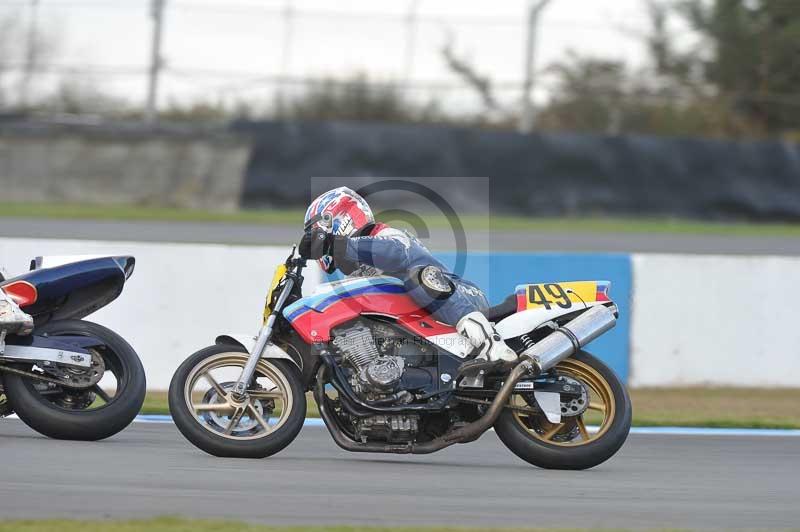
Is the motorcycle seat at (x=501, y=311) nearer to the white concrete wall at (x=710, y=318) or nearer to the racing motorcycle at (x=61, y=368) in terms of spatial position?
the racing motorcycle at (x=61, y=368)

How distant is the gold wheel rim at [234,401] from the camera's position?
22.5 ft

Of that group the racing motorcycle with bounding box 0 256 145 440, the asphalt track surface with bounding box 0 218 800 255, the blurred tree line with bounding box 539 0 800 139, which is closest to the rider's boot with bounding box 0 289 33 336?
the racing motorcycle with bounding box 0 256 145 440

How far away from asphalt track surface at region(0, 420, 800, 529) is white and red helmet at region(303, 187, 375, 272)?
4.24ft

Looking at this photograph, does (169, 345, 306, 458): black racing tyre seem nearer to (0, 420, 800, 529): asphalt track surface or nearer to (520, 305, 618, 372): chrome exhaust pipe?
(0, 420, 800, 529): asphalt track surface

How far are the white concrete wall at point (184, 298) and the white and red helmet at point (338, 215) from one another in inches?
145

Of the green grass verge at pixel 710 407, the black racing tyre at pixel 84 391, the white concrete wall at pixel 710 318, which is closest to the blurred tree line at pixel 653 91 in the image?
the white concrete wall at pixel 710 318

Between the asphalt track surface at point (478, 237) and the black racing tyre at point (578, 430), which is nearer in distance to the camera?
the black racing tyre at point (578, 430)

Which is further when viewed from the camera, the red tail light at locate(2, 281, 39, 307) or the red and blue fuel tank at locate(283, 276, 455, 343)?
the red tail light at locate(2, 281, 39, 307)

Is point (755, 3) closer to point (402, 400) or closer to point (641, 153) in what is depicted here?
point (641, 153)

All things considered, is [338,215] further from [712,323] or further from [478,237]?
[478,237]

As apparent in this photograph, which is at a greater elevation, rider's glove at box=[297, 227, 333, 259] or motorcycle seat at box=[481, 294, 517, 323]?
rider's glove at box=[297, 227, 333, 259]

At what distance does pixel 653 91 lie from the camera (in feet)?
79.6

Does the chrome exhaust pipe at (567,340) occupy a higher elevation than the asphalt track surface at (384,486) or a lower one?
higher

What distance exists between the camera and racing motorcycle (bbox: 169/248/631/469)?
6836mm
